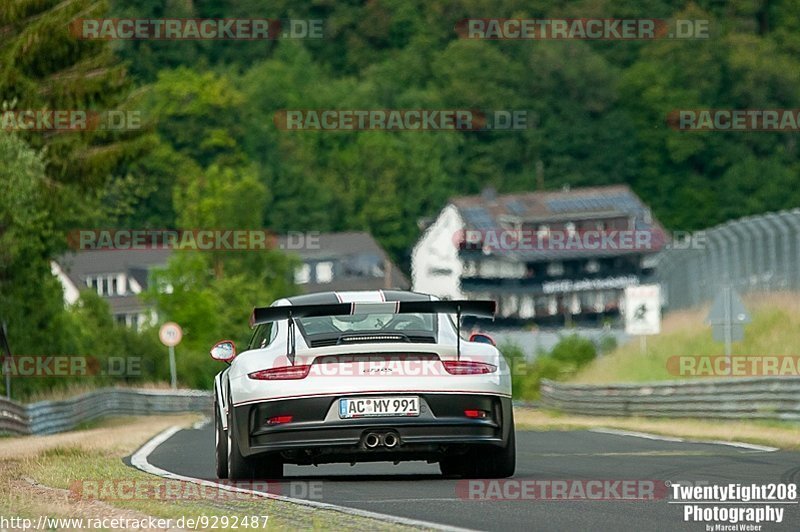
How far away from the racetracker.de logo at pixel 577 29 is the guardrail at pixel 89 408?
10410 cm

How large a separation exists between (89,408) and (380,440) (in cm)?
2681

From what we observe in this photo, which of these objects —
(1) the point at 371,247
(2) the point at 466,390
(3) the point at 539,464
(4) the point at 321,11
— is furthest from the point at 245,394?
(4) the point at 321,11

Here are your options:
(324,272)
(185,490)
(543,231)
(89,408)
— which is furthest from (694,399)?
(324,272)

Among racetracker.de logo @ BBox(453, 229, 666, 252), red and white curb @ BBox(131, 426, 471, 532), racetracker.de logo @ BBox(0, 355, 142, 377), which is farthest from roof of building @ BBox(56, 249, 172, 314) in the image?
red and white curb @ BBox(131, 426, 471, 532)

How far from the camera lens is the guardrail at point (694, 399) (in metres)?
26.6

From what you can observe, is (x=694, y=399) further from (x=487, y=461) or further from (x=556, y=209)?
(x=556, y=209)

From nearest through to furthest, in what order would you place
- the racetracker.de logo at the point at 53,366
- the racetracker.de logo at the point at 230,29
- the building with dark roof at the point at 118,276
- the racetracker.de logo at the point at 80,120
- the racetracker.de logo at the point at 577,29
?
the racetracker.de logo at the point at 53,366 → the racetracker.de logo at the point at 80,120 → the building with dark roof at the point at 118,276 → the racetracker.de logo at the point at 230,29 → the racetracker.de logo at the point at 577,29

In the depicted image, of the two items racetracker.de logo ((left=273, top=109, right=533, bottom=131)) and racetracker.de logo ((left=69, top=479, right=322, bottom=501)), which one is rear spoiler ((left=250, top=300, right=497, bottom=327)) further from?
racetracker.de logo ((left=273, top=109, right=533, bottom=131))

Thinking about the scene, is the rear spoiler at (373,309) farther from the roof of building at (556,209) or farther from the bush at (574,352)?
the roof of building at (556,209)

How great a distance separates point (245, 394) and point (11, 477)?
2.28m

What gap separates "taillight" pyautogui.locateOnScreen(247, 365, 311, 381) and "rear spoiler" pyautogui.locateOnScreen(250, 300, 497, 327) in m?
0.38

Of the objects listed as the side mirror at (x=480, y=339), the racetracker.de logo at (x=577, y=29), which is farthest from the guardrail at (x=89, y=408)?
the racetracker.de logo at (x=577, y=29)

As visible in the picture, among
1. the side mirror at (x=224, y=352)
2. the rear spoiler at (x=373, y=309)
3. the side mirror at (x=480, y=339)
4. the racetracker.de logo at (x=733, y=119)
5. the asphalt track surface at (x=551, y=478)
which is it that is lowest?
the asphalt track surface at (x=551, y=478)

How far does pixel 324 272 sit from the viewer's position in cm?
14550
